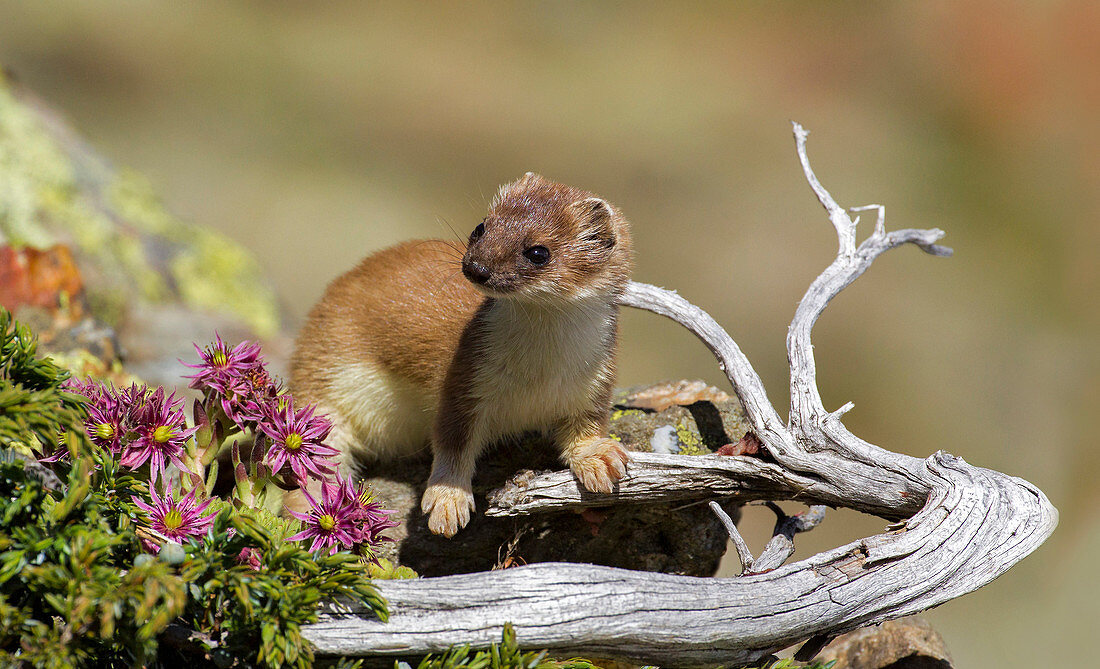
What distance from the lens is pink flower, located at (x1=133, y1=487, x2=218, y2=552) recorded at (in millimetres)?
1912

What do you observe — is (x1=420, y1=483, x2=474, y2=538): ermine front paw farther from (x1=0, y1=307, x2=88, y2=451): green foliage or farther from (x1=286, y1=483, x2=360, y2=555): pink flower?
(x1=0, y1=307, x2=88, y2=451): green foliage

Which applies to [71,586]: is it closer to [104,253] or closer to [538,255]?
[538,255]

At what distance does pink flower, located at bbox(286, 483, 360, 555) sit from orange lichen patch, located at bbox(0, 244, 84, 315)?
89.6 inches

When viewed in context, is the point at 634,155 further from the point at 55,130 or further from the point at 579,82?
the point at 55,130

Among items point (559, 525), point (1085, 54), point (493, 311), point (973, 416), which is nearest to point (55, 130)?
point (493, 311)

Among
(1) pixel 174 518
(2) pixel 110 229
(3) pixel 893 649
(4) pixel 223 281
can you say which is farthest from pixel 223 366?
(4) pixel 223 281

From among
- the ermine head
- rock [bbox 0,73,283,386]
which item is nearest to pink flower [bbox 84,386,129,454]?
the ermine head

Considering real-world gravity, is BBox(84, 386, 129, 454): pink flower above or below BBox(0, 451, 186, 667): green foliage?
above

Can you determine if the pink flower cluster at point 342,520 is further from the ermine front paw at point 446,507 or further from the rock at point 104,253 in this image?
the rock at point 104,253

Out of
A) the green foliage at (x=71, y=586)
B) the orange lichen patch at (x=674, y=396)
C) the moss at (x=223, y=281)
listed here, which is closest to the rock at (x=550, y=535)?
the orange lichen patch at (x=674, y=396)

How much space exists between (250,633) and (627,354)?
4.71m

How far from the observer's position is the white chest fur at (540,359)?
2.68 meters

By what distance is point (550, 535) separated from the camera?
286 cm

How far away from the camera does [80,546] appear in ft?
5.41
